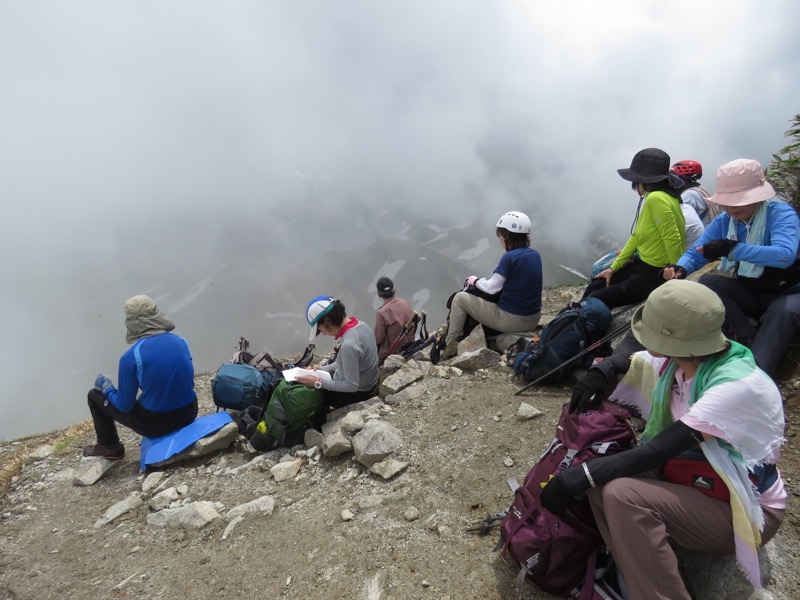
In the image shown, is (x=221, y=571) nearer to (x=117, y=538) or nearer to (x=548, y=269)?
(x=117, y=538)

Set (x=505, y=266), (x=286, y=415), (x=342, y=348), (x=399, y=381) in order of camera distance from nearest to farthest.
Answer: (x=286, y=415), (x=342, y=348), (x=399, y=381), (x=505, y=266)

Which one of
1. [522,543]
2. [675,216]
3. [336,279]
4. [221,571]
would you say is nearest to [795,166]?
[675,216]

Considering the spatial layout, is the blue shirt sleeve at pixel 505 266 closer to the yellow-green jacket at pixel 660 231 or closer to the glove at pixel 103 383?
the yellow-green jacket at pixel 660 231

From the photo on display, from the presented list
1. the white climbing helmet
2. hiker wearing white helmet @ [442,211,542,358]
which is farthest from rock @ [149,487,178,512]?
the white climbing helmet

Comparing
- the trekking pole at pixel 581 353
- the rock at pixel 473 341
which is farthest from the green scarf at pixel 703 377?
the rock at pixel 473 341

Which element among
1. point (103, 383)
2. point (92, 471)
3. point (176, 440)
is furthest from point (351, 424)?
point (92, 471)

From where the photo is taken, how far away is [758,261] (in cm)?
446

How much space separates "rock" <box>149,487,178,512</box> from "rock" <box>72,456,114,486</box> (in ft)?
4.94

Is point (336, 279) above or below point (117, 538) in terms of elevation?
below

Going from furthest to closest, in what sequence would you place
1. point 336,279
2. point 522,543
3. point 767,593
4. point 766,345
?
point 336,279, point 766,345, point 522,543, point 767,593

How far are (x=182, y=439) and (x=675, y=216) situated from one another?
7718mm

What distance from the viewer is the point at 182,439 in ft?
21.0

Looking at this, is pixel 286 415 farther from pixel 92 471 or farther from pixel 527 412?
pixel 527 412

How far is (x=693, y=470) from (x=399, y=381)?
4546 millimetres
